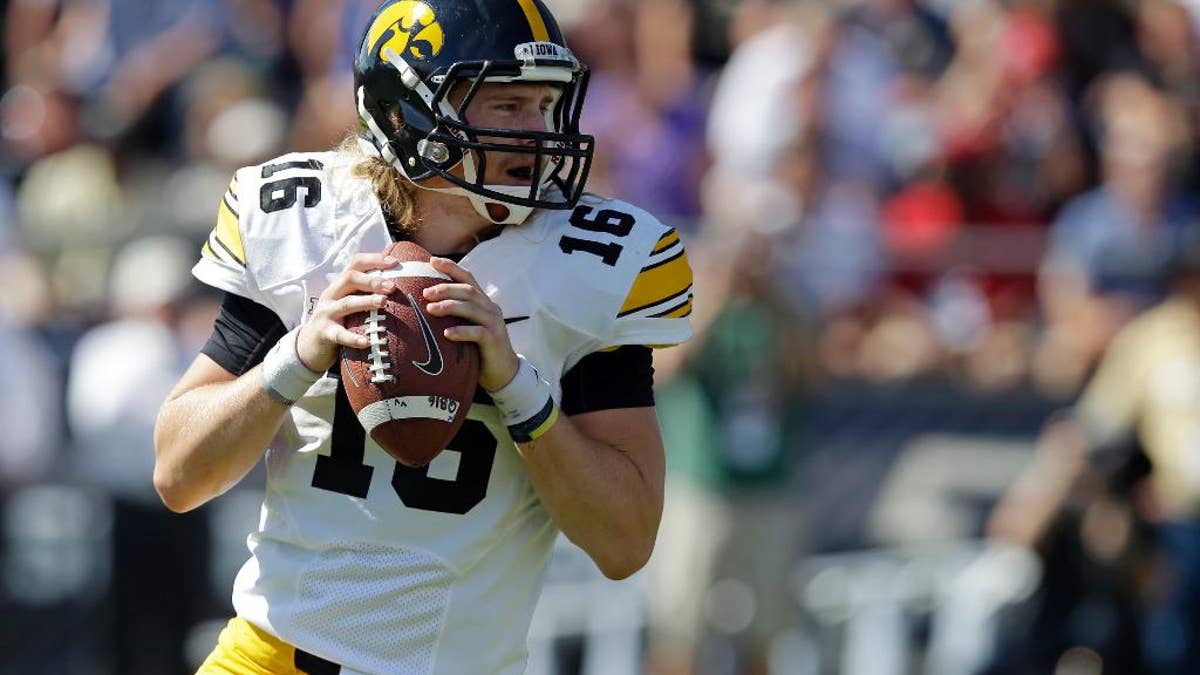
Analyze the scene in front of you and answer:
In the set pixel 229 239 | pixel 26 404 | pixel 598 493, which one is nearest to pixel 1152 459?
pixel 26 404

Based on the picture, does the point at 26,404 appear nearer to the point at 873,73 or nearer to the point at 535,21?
the point at 873,73

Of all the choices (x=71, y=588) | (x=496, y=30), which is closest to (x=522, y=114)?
(x=496, y=30)

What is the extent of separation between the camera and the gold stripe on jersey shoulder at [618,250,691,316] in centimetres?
335

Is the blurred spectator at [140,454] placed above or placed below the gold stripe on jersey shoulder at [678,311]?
below

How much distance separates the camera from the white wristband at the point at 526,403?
3.10 metres

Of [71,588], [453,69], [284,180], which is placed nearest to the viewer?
[453,69]

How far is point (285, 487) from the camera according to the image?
11.1 feet

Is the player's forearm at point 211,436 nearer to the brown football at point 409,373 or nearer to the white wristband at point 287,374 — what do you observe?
the white wristband at point 287,374

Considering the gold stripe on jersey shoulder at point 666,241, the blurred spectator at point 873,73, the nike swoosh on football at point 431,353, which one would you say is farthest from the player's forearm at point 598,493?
the blurred spectator at point 873,73

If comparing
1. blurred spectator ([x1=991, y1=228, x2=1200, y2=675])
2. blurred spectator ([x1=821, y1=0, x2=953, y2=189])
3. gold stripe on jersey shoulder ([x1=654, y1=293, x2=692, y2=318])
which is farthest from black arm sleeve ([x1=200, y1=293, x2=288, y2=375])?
blurred spectator ([x1=821, y1=0, x2=953, y2=189])

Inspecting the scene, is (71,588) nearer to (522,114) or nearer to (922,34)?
(522,114)

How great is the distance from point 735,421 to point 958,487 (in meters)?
1.02

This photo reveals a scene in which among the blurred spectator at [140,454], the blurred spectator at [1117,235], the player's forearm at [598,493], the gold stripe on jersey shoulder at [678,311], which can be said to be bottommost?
the blurred spectator at [140,454]

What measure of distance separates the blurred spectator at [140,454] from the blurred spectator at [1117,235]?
3.61m
